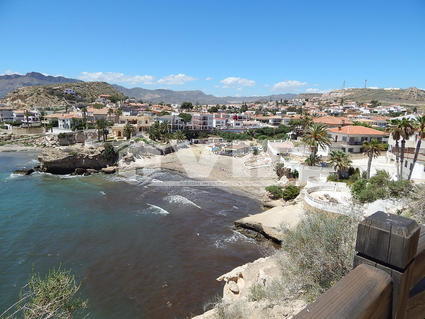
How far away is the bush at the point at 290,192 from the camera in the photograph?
103 ft

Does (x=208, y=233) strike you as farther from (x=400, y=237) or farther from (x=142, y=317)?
(x=400, y=237)

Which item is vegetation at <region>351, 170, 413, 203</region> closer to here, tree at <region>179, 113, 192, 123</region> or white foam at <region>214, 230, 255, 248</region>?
white foam at <region>214, 230, 255, 248</region>

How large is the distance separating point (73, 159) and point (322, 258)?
49843 millimetres

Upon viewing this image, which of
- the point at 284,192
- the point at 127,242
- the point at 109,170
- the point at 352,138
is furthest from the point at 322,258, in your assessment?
the point at 109,170

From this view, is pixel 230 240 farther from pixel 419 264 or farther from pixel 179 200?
pixel 419 264

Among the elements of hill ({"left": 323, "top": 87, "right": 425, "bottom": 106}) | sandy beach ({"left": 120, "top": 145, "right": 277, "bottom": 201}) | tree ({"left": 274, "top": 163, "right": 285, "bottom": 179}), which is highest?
hill ({"left": 323, "top": 87, "right": 425, "bottom": 106})

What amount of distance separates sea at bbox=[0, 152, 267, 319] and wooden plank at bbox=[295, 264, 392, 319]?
1406 centimetres

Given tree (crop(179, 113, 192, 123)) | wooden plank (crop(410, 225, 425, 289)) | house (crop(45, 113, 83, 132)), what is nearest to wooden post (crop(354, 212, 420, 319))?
wooden plank (crop(410, 225, 425, 289))

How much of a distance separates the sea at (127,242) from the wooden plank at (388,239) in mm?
14158

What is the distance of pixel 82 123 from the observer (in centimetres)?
Answer: 7794

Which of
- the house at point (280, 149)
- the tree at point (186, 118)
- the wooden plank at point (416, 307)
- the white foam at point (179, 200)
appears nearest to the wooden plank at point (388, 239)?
the wooden plank at point (416, 307)

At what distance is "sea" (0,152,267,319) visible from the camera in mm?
17062

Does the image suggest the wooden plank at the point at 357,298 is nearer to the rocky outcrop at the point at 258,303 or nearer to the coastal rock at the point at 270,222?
the rocky outcrop at the point at 258,303

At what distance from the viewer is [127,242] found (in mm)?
23844
